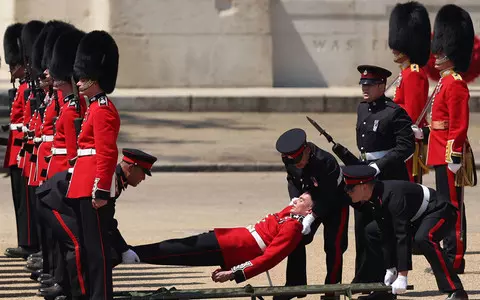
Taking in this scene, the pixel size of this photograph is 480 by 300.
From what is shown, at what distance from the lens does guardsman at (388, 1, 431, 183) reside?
10.6 meters

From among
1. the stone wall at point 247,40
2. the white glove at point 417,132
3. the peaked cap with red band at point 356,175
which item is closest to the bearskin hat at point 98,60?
the peaked cap with red band at point 356,175

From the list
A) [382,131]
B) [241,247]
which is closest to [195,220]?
[382,131]

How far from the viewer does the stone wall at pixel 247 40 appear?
26781 millimetres

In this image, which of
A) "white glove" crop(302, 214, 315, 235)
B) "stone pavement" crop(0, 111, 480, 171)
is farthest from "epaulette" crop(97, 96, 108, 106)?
"stone pavement" crop(0, 111, 480, 171)

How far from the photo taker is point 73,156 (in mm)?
8906

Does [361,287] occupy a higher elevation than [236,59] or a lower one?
higher

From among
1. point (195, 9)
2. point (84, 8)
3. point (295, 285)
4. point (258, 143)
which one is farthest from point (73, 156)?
point (84, 8)

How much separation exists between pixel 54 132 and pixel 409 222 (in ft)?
7.86

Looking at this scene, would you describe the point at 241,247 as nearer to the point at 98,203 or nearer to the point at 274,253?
the point at 274,253

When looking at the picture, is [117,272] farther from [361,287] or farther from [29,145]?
[361,287]

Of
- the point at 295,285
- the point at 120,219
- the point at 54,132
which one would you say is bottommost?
the point at 120,219

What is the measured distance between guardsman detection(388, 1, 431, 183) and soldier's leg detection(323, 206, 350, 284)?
1.56m

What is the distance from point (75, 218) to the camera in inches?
335

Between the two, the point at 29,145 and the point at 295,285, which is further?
the point at 29,145
